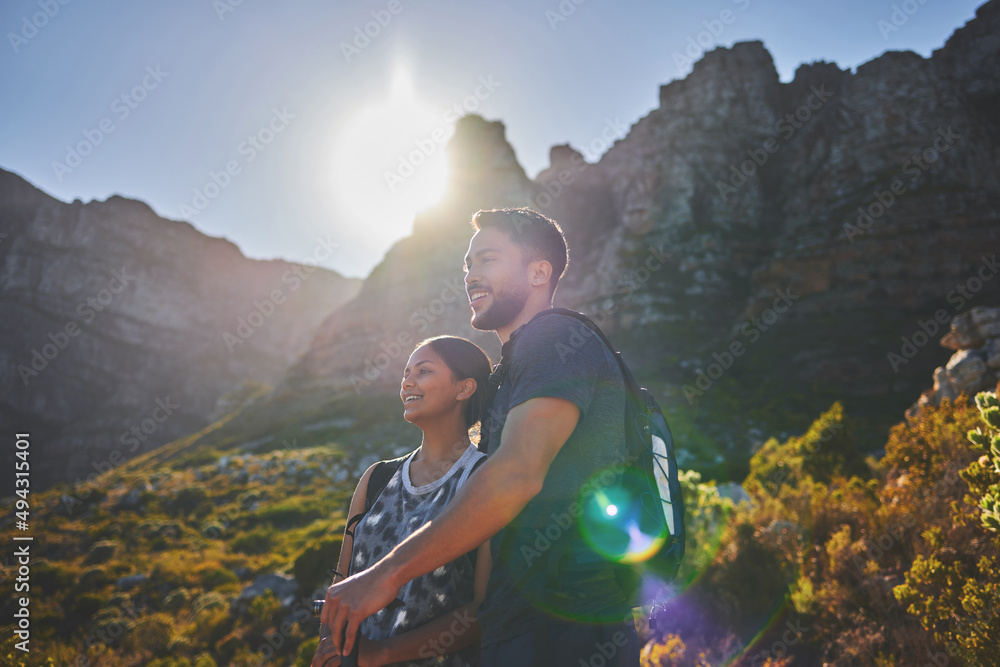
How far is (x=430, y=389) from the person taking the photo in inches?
92.8

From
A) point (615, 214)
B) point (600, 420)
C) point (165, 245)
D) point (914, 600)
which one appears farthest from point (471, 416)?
point (165, 245)

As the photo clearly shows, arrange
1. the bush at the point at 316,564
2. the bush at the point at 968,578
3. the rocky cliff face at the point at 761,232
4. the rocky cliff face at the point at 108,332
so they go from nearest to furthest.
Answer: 1. the bush at the point at 968,578
2. the bush at the point at 316,564
3. the rocky cliff face at the point at 761,232
4. the rocky cliff face at the point at 108,332

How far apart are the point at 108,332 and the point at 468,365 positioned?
83.6 metres

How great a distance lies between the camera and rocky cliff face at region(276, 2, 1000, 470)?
86.8ft

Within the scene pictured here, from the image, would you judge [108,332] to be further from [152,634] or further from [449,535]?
[449,535]

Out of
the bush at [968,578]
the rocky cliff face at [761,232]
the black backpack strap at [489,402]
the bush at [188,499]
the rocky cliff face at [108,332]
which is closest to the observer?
the black backpack strap at [489,402]

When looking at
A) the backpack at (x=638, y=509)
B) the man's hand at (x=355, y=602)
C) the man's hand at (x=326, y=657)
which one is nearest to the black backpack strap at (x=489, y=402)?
the backpack at (x=638, y=509)

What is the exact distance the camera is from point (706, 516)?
6.68 m

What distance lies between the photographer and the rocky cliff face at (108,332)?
191ft

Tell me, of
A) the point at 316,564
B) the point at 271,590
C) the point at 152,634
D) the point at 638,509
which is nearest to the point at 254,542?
the point at 271,590

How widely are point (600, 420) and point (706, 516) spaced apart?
247 inches

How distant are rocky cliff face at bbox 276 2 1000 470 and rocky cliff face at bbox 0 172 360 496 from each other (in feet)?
101

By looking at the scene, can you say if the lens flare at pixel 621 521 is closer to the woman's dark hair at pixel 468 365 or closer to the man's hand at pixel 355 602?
the man's hand at pixel 355 602

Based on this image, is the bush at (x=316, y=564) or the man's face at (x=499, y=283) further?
the bush at (x=316, y=564)
